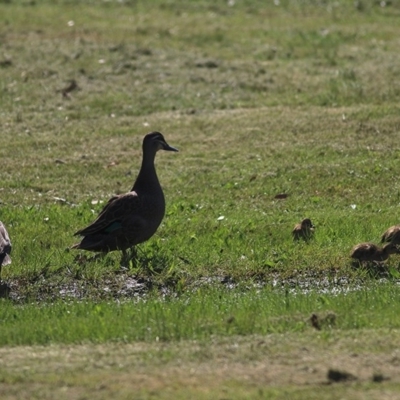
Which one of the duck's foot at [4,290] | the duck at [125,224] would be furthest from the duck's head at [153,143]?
the duck's foot at [4,290]

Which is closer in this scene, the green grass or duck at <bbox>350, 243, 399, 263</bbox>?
the green grass

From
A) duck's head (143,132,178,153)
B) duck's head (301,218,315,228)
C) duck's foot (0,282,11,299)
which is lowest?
duck's foot (0,282,11,299)

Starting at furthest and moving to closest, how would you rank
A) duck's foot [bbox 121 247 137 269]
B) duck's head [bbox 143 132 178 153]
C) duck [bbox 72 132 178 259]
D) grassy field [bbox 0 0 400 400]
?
duck's head [bbox 143 132 178 153], duck [bbox 72 132 178 259], duck's foot [bbox 121 247 137 269], grassy field [bbox 0 0 400 400]

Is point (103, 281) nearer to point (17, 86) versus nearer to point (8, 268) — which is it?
point (8, 268)

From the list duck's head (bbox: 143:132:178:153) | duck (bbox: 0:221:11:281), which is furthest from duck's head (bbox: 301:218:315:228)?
duck (bbox: 0:221:11:281)

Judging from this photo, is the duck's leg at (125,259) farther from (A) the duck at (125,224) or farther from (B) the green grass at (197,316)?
(B) the green grass at (197,316)

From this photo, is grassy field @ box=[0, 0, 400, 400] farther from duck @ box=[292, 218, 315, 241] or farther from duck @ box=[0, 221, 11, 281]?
duck @ box=[0, 221, 11, 281]

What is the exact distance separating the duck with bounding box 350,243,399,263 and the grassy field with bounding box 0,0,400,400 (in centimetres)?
14

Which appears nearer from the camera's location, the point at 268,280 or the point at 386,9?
the point at 268,280

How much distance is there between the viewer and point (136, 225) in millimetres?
12133

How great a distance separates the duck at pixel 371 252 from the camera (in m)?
11.7

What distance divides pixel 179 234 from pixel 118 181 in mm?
2979

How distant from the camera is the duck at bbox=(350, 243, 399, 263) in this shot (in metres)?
11.7

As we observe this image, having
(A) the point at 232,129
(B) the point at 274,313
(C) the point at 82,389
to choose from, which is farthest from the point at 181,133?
(C) the point at 82,389
